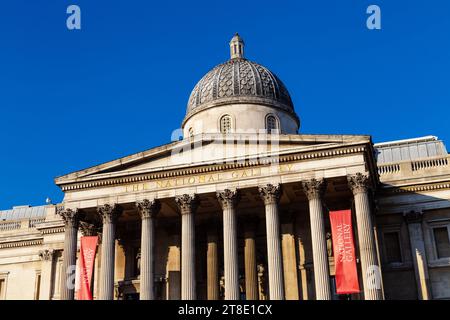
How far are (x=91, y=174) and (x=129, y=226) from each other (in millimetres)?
5279

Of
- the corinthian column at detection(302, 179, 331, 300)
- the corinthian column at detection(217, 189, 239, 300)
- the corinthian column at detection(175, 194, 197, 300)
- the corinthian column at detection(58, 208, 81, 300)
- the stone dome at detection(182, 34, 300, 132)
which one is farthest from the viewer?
the stone dome at detection(182, 34, 300, 132)

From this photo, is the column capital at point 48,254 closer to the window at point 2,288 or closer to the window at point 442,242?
the window at point 2,288

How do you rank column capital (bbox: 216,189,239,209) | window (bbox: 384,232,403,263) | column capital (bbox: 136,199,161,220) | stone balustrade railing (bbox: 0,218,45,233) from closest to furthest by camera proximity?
column capital (bbox: 216,189,239,209), column capital (bbox: 136,199,161,220), window (bbox: 384,232,403,263), stone balustrade railing (bbox: 0,218,45,233)

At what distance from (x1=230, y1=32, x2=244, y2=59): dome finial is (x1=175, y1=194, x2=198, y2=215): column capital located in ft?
52.1

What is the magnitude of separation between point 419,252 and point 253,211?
10.3 m

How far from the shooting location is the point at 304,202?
117ft

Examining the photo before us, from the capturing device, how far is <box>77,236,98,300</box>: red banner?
108 feet

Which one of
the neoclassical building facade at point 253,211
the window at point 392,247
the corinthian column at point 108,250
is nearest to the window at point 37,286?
the neoclassical building facade at point 253,211

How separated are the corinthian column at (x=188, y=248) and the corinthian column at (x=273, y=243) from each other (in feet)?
13.6

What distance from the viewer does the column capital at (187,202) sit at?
107 feet

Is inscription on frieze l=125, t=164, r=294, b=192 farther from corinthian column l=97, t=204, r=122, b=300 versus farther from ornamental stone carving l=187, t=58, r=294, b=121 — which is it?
ornamental stone carving l=187, t=58, r=294, b=121

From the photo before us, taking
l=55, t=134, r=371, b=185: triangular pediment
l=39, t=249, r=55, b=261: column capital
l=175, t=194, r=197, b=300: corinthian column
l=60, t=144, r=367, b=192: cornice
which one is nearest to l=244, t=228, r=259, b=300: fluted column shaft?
l=175, t=194, r=197, b=300: corinthian column

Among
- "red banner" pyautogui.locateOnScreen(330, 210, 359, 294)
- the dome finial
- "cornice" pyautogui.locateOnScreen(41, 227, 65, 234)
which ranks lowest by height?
"red banner" pyautogui.locateOnScreen(330, 210, 359, 294)
